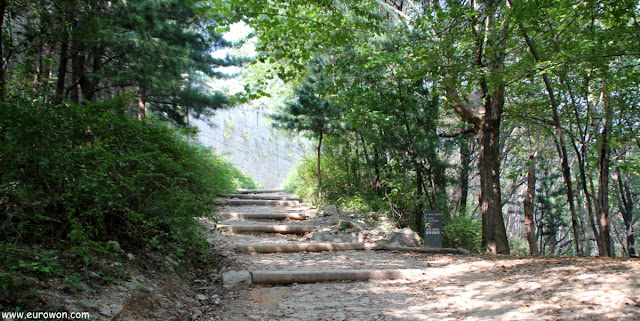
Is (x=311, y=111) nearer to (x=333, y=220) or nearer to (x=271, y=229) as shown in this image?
(x=333, y=220)

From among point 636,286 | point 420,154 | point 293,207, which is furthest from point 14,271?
point 293,207

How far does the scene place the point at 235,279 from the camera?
3.85m

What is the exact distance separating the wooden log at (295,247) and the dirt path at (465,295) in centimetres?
56

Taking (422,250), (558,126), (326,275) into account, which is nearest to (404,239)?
(422,250)

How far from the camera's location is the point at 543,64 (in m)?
4.90

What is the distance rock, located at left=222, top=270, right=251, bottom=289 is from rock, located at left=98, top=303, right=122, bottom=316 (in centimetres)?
137

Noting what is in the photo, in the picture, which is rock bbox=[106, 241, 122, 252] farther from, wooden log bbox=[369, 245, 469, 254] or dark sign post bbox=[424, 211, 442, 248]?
dark sign post bbox=[424, 211, 442, 248]

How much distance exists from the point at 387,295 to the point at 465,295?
2.23 feet

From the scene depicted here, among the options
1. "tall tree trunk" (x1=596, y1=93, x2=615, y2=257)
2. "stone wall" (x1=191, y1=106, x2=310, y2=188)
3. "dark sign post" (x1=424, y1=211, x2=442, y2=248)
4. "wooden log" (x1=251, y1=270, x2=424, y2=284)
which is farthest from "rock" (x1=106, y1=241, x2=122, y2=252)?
"stone wall" (x1=191, y1=106, x2=310, y2=188)

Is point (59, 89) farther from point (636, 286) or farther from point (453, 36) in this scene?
point (636, 286)

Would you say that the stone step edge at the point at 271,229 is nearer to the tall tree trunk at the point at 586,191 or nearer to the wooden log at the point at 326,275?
the wooden log at the point at 326,275

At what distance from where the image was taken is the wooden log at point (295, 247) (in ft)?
17.4

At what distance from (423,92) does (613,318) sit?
23.0ft

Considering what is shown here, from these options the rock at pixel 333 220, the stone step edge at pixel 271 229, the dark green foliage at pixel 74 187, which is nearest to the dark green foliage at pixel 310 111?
the rock at pixel 333 220
